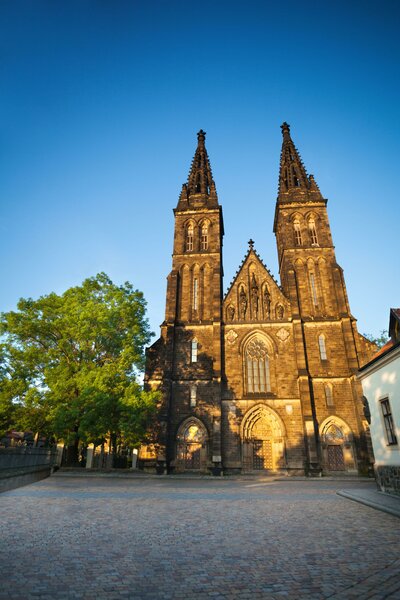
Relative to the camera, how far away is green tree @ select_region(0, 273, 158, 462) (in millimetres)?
20828

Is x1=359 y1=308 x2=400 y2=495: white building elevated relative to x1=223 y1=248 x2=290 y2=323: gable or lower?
lower

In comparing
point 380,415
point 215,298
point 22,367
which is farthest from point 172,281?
point 380,415

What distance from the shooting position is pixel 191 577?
4832mm

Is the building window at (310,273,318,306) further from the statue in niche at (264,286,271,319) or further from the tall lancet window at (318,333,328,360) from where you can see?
the statue in niche at (264,286,271,319)

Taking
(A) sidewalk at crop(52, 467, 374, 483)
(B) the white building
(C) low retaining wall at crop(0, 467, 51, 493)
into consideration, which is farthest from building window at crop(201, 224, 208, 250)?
(C) low retaining wall at crop(0, 467, 51, 493)

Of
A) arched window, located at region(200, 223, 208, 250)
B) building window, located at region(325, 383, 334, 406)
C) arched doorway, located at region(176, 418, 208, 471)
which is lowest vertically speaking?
arched doorway, located at region(176, 418, 208, 471)

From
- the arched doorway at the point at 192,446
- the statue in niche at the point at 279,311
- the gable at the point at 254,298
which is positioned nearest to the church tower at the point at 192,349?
the arched doorway at the point at 192,446

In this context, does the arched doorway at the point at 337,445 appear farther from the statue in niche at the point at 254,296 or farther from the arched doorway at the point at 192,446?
the statue in niche at the point at 254,296

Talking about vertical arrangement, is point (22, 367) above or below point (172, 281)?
below

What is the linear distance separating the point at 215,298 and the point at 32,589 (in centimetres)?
2722

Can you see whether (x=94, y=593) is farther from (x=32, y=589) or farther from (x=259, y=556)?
(x=259, y=556)

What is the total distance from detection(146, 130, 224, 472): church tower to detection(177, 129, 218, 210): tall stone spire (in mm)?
278

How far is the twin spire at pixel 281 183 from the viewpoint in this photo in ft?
121

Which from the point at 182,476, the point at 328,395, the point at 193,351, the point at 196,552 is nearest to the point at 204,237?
the point at 193,351
